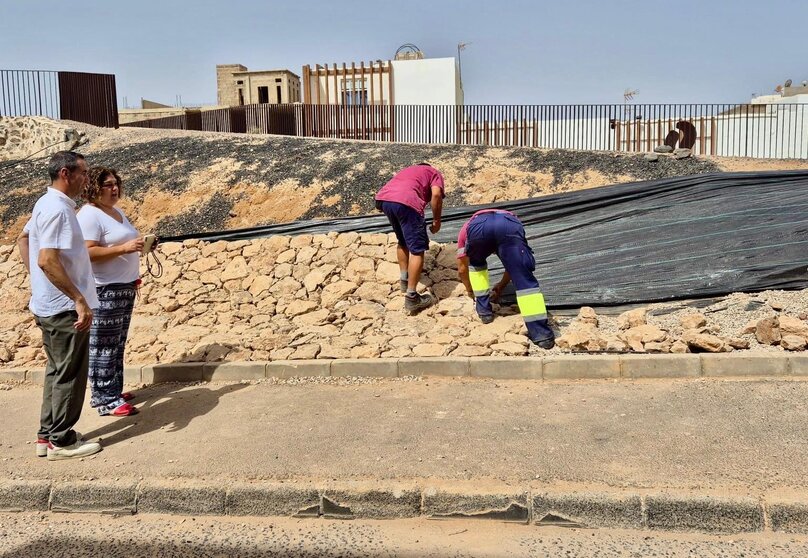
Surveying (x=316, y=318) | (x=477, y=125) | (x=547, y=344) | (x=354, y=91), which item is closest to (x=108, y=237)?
(x=316, y=318)

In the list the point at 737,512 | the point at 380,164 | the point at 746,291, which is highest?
the point at 380,164

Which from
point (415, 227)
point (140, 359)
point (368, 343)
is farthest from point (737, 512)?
point (140, 359)

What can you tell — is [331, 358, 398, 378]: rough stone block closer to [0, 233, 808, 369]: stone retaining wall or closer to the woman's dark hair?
[0, 233, 808, 369]: stone retaining wall

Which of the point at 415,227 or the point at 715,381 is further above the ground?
the point at 415,227

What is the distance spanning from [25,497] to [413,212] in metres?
3.80

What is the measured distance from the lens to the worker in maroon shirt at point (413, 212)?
611cm

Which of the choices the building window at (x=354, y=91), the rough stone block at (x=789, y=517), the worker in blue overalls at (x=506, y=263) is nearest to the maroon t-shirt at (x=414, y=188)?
the worker in blue overalls at (x=506, y=263)

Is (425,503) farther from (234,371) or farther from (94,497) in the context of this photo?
(234,371)

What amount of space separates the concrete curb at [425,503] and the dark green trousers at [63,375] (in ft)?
1.34

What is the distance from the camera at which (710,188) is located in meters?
6.97

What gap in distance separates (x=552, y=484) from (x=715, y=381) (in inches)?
81.9

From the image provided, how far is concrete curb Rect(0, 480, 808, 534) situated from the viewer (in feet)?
10.0

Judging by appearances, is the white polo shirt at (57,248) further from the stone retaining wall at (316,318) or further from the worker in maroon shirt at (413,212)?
the worker in maroon shirt at (413,212)

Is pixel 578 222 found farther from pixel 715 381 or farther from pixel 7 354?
pixel 7 354
